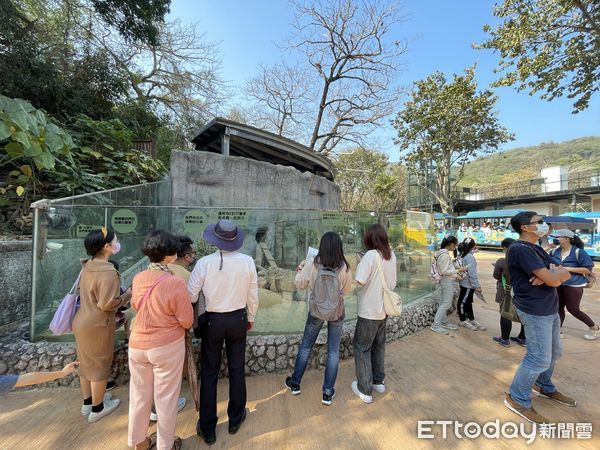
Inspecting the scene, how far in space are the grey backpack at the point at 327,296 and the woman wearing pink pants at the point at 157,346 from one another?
1179 millimetres

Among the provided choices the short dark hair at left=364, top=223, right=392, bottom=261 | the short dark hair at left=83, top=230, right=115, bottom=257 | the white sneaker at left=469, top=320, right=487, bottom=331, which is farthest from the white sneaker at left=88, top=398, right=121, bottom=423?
the white sneaker at left=469, top=320, right=487, bottom=331

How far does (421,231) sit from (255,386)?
173 inches

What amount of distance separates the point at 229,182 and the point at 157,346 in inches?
205

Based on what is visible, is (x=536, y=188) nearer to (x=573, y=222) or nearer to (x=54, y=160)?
(x=573, y=222)

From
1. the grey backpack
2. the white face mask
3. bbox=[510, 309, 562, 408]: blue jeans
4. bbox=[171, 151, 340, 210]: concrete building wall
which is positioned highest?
bbox=[171, 151, 340, 210]: concrete building wall

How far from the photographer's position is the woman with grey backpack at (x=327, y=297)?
9.14 feet

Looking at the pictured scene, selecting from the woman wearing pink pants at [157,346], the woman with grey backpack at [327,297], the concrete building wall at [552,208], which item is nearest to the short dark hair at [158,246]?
the woman wearing pink pants at [157,346]

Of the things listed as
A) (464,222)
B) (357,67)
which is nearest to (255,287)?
(357,67)

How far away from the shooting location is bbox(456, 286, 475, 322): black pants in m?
5.06

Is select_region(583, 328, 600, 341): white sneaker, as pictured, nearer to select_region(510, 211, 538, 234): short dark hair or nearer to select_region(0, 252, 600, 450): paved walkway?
select_region(0, 252, 600, 450): paved walkway

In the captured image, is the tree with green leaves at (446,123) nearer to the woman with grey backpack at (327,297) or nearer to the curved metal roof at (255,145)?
the curved metal roof at (255,145)

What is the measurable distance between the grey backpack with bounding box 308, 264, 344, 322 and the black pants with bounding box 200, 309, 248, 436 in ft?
2.36

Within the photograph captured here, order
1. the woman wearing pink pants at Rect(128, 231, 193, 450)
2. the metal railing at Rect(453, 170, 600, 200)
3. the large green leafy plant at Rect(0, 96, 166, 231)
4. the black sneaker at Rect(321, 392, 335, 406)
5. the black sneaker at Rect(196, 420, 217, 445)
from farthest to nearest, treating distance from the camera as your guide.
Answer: the metal railing at Rect(453, 170, 600, 200), the large green leafy plant at Rect(0, 96, 166, 231), the black sneaker at Rect(321, 392, 335, 406), the black sneaker at Rect(196, 420, 217, 445), the woman wearing pink pants at Rect(128, 231, 193, 450)

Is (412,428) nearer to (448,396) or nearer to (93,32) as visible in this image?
(448,396)
